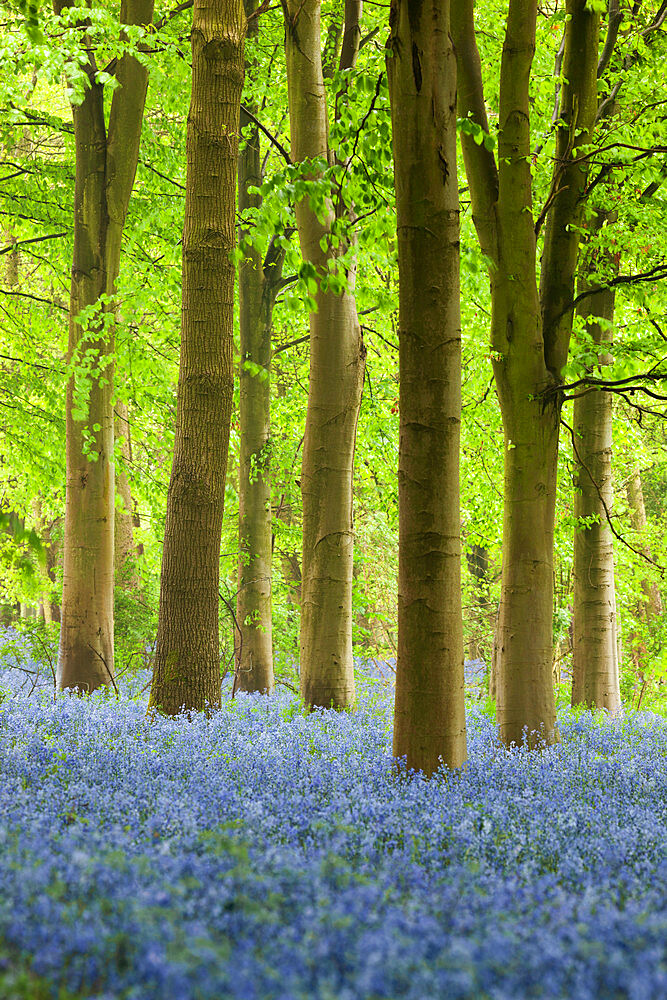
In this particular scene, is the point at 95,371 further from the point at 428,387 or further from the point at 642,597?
the point at 642,597

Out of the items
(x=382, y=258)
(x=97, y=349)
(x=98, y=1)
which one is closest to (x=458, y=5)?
(x=382, y=258)

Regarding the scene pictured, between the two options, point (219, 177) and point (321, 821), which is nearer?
point (321, 821)

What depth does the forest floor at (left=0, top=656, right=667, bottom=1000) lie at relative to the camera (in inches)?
76.5

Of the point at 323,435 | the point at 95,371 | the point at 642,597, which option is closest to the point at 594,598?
the point at 323,435

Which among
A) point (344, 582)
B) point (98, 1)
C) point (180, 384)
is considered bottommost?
point (344, 582)

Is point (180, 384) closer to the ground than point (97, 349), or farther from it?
closer to the ground

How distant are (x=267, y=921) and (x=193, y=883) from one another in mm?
268

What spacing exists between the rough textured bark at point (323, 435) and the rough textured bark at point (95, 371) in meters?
2.83

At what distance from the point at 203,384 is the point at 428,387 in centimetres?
230

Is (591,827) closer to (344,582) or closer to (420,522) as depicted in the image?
(420,522)

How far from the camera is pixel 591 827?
3.62 m

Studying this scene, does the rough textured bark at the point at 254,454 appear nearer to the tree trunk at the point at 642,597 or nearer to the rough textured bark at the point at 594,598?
the rough textured bark at the point at 594,598

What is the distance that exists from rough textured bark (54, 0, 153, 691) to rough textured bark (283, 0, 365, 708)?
9.28ft

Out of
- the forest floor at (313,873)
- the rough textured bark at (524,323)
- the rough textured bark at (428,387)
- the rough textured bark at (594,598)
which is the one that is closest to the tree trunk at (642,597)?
the rough textured bark at (594,598)
